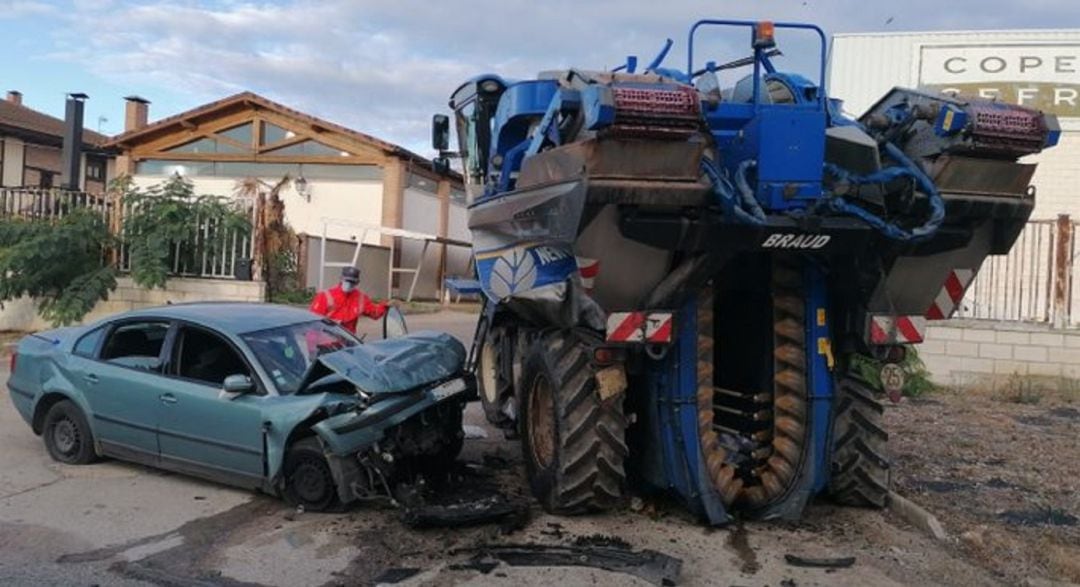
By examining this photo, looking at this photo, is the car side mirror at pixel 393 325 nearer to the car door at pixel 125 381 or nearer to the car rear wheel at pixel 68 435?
the car door at pixel 125 381

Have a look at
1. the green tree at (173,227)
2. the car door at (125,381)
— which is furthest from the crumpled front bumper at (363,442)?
the green tree at (173,227)

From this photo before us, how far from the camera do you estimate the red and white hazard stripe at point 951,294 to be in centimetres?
643

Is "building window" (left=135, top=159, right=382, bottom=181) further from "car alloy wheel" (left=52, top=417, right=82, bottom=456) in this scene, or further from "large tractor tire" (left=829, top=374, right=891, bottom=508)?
"large tractor tire" (left=829, top=374, right=891, bottom=508)

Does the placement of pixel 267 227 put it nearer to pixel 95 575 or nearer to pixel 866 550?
pixel 95 575

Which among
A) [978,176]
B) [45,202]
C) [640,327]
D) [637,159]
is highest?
[45,202]

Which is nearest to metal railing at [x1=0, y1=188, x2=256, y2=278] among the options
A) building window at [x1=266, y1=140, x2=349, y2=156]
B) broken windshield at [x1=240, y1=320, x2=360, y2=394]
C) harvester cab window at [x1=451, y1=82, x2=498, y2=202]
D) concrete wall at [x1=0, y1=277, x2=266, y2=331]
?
concrete wall at [x1=0, y1=277, x2=266, y2=331]

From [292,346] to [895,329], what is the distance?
14.6 ft

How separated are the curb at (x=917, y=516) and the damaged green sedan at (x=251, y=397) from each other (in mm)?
3265

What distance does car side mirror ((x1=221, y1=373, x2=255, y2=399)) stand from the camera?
6723mm

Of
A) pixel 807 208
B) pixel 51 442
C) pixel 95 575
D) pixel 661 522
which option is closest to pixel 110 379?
pixel 51 442

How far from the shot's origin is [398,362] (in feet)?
22.6

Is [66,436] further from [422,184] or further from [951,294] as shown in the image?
[422,184]

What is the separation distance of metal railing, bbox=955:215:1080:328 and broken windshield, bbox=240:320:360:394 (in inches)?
368

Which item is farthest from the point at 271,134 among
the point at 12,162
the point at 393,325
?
the point at 393,325
